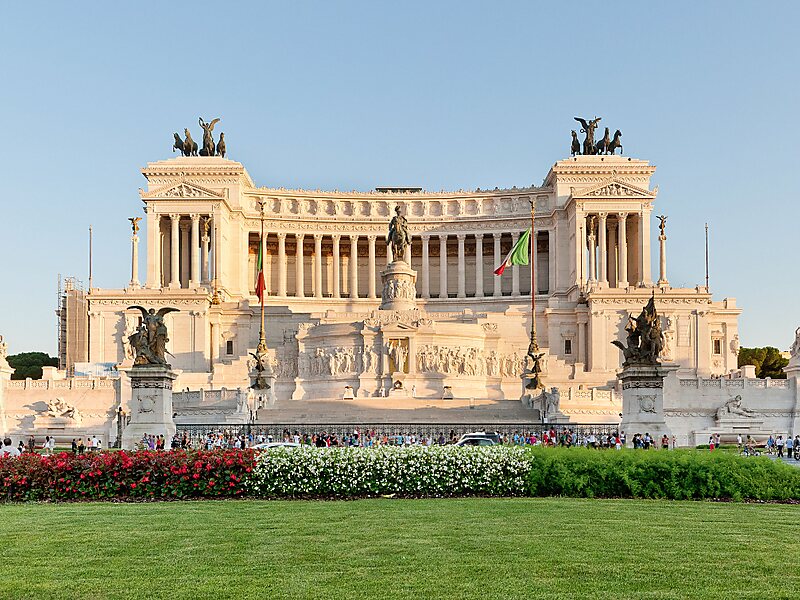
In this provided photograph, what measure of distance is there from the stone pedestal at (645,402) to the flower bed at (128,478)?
15.9 meters

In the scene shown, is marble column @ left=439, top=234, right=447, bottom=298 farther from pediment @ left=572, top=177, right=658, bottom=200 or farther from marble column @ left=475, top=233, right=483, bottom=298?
pediment @ left=572, top=177, right=658, bottom=200

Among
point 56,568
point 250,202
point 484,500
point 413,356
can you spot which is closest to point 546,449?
point 484,500

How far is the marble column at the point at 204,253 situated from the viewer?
3642 inches

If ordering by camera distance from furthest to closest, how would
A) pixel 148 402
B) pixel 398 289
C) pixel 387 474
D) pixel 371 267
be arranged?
1. pixel 371 267
2. pixel 398 289
3. pixel 148 402
4. pixel 387 474

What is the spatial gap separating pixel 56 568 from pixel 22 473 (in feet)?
32.7

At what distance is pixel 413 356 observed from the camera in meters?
71.2

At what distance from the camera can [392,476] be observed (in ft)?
74.3

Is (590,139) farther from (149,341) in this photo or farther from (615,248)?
(149,341)

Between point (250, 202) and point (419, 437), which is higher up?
point (250, 202)

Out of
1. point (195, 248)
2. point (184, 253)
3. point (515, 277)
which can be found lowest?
point (515, 277)

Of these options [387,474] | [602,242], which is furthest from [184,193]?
[387,474]

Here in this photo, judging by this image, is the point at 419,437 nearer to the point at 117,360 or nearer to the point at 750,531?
the point at 750,531

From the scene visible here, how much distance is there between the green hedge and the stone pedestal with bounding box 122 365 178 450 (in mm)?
15562

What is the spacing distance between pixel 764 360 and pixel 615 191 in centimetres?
3074
